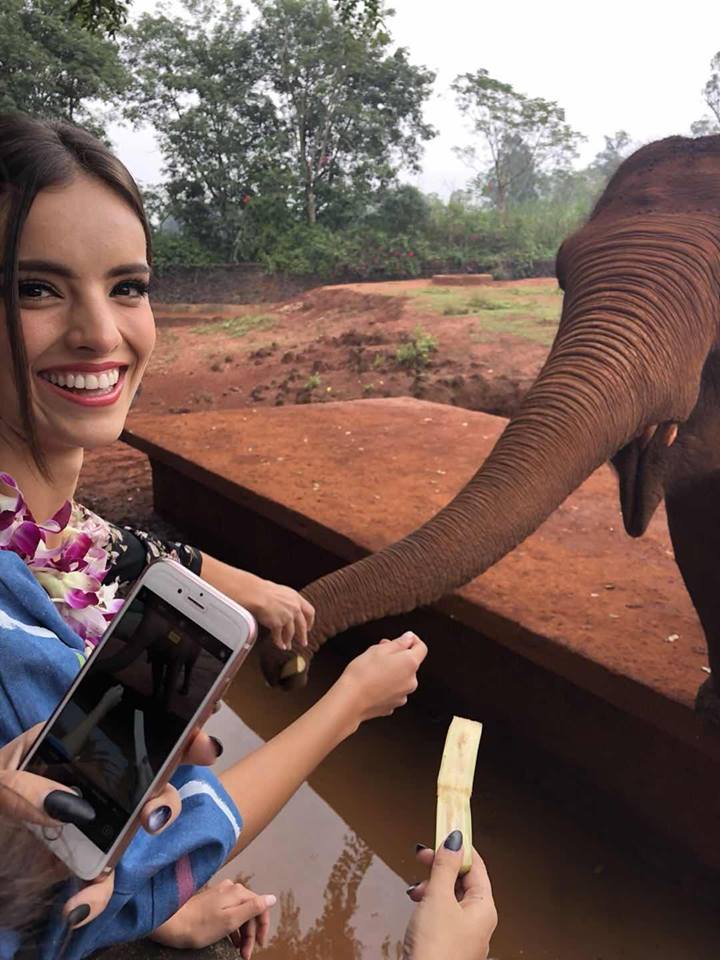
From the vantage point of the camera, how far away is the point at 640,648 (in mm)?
2115

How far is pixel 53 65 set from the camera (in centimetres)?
603

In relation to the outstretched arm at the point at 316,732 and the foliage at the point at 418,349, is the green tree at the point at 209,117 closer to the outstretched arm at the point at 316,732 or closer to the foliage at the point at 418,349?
the foliage at the point at 418,349

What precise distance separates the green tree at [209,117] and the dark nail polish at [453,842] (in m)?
5.87

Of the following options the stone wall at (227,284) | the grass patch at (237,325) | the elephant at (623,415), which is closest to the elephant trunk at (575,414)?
the elephant at (623,415)

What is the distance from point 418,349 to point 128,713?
5333 mm

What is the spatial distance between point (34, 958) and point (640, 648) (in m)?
1.79

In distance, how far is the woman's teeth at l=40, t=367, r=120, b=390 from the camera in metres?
0.85

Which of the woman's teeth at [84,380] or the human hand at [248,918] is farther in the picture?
the human hand at [248,918]

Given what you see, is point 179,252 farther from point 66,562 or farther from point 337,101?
point 66,562

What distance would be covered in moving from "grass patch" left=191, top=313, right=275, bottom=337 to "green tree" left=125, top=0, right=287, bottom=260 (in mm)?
537

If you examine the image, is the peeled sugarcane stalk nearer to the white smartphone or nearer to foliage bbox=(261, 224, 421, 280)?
the white smartphone

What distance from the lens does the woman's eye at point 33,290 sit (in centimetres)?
81

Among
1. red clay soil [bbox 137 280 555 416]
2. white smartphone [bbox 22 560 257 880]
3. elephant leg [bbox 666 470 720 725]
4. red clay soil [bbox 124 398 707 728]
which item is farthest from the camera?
red clay soil [bbox 137 280 555 416]

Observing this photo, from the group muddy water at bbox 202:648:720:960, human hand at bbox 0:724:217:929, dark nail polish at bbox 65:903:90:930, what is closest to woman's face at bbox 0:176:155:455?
human hand at bbox 0:724:217:929
